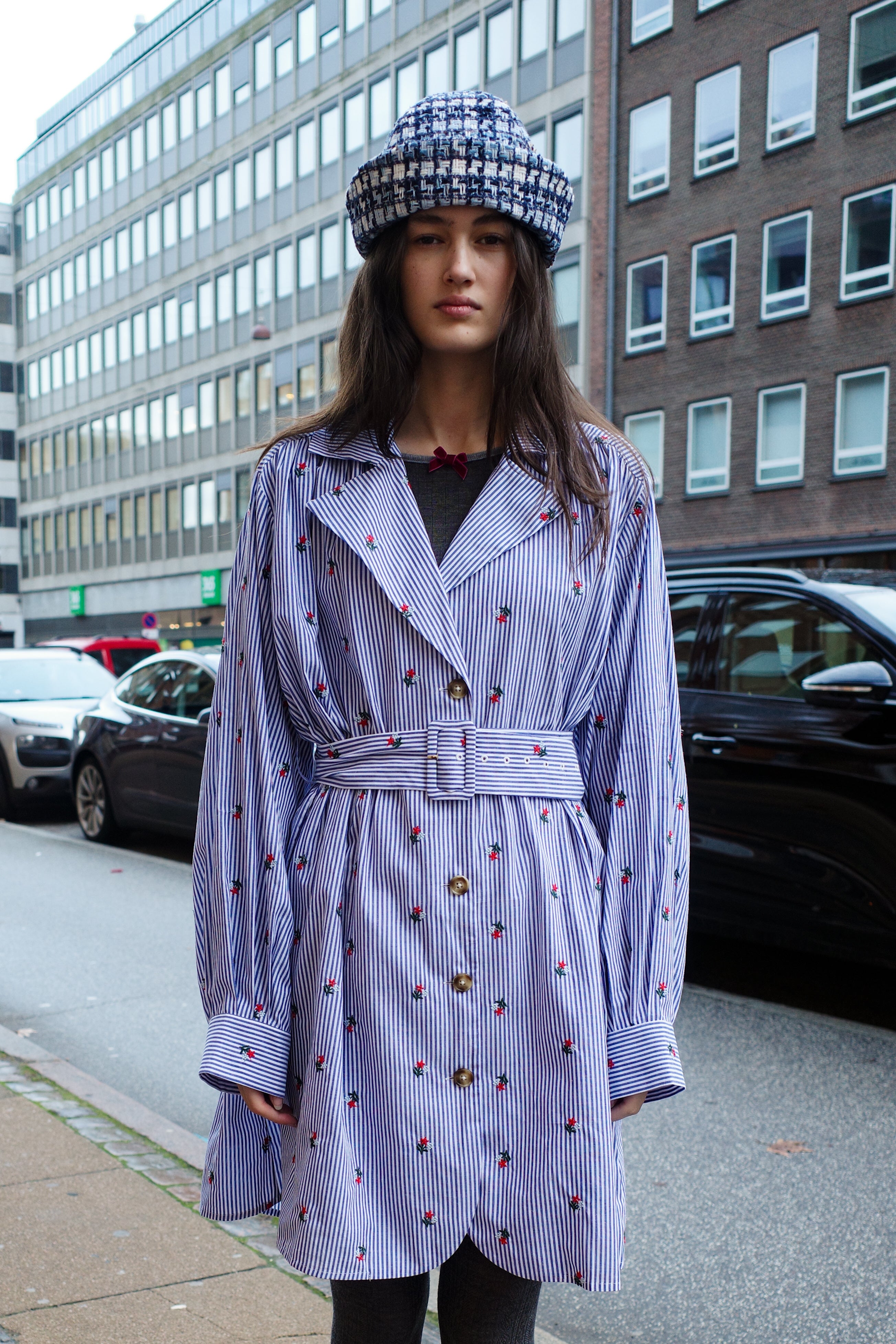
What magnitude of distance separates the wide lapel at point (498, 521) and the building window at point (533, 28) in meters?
32.7

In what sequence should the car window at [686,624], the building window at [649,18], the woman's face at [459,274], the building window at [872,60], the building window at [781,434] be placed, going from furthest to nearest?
1. the building window at [649,18]
2. the building window at [781,434]
3. the building window at [872,60]
4. the car window at [686,624]
5. the woman's face at [459,274]

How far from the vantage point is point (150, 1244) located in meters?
3.16

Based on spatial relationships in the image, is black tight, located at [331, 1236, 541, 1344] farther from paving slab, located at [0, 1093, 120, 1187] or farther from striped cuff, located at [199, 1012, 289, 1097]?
paving slab, located at [0, 1093, 120, 1187]

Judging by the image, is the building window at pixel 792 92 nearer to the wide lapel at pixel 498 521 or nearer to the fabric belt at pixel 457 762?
the wide lapel at pixel 498 521

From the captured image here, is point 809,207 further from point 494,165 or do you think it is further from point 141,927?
point 494,165

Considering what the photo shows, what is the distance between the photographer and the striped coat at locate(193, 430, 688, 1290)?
1.76 m

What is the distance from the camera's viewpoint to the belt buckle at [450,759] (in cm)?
180

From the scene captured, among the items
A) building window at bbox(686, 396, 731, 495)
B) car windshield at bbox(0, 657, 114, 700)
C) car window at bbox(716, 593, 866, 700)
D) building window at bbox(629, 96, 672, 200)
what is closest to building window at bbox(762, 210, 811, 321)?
building window at bbox(686, 396, 731, 495)

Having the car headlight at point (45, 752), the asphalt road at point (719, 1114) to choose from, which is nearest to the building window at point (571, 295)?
the car headlight at point (45, 752)

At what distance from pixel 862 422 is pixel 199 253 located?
90.6ft

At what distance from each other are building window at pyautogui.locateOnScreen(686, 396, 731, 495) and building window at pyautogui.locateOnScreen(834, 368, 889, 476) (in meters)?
2.59

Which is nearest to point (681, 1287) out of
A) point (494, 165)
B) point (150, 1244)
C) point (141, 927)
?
point (150, 1244)

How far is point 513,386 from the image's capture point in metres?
1.94

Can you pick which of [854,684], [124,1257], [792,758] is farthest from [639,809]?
[792,758]
